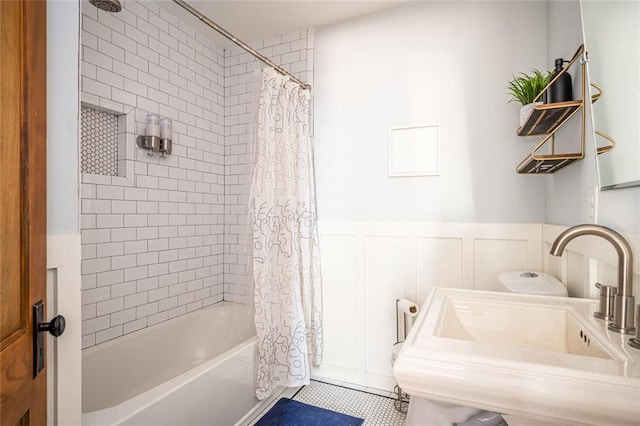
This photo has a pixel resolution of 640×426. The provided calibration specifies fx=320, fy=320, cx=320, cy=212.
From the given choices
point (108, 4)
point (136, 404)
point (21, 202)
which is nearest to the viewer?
point (21, 202)

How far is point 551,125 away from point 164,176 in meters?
2.33

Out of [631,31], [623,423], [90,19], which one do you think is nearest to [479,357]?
[623,423]

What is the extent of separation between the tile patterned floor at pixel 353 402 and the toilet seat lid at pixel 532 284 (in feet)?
3.36

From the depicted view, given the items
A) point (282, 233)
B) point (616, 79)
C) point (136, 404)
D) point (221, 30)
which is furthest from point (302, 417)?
point (221, 30)

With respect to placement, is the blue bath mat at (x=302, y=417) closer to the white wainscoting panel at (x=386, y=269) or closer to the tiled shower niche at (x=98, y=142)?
the white wainscoting panel at (x=386, y=269)

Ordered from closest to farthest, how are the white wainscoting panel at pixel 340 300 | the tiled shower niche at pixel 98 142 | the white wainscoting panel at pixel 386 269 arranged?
the tiled shower niche at pixel 98 142
the white wainscoting panel at pixel 386 269
the white wainscoting panel at pixel 340 300

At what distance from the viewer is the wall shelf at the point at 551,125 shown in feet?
4.10

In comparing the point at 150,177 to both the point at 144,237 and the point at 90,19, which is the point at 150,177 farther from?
the point at 90,19

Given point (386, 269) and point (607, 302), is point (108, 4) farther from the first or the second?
point (607, 302)

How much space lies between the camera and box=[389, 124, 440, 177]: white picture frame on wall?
81.4 inches

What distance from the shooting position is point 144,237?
214cm

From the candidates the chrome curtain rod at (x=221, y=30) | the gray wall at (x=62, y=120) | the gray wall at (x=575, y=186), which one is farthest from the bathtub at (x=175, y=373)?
the gray wall at (x=575, y=186)

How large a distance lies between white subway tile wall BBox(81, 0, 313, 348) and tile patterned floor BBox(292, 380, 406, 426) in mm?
871

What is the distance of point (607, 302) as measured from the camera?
33.9 inches
